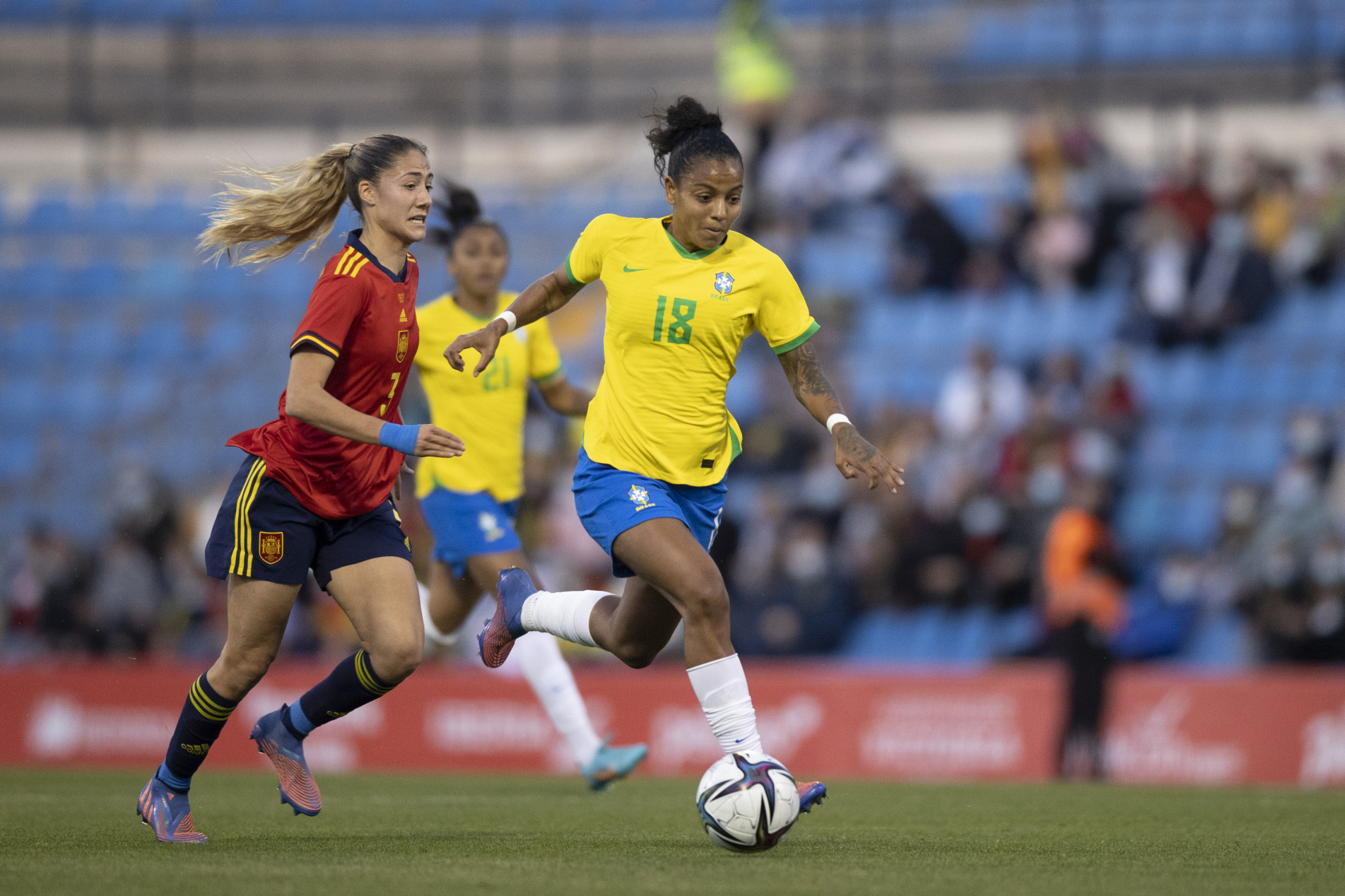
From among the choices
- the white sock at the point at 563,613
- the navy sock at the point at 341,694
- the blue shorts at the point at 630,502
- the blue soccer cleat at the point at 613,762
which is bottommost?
the blue soccer cleat at the point at 613,762

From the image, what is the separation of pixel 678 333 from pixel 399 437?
3.89 ft

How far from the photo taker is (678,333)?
20.4 feet

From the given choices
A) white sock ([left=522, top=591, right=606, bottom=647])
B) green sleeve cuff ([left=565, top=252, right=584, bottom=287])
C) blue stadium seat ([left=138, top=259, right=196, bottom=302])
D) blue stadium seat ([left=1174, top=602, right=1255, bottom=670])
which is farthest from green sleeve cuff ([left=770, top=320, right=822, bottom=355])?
blue stadium seat ([left=138, top=259, right=196, bottom=302])

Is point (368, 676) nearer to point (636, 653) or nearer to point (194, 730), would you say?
point (194, 730)

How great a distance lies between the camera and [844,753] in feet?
38.3

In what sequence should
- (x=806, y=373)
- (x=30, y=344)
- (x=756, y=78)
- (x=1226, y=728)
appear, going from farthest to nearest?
(x=30, y=344)
(x=756, y=78)
(x=1226, y=728)
(x=806, y=373)

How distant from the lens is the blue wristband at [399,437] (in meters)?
5.62

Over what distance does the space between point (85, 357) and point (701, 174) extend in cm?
1331

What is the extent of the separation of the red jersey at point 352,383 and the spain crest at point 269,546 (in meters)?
0.17

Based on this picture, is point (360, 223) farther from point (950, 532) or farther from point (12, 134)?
point (12, 134)

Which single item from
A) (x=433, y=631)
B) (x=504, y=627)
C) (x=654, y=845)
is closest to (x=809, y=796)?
(x=654, y=845)

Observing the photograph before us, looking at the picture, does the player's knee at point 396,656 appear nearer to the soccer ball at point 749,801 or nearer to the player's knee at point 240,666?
the player's knee at point 240,666

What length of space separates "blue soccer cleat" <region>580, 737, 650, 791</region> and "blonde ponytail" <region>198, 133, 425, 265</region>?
3456 millimetres

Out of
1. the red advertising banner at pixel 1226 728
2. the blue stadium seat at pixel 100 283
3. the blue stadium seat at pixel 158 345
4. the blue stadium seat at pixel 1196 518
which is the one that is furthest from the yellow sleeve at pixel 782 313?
the blue stadium seat at pixel 100 283
